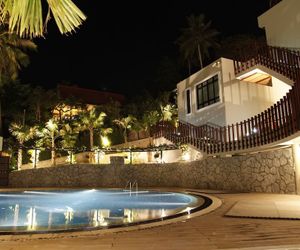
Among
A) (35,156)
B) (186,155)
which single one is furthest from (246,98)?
(35,156)

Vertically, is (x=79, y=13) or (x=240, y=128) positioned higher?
(x=240, y=128)

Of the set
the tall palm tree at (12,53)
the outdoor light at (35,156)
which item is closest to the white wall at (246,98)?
the outdoor light at (35,156)

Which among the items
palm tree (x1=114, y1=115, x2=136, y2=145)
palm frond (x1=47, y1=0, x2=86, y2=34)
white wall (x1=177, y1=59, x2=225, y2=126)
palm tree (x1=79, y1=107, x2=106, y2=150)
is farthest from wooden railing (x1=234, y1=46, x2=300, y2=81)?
palm tree (x1=79, y1=107, x2=106, y2=150)

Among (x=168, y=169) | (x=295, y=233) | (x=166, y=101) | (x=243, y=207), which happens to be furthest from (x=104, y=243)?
(x=166, y=101)

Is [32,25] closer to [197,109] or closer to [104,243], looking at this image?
[104,243]

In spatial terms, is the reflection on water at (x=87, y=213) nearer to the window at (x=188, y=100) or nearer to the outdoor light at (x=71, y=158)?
the outdoor light at (x=71, y=158)

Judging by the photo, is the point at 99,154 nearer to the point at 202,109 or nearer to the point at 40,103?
the point at 202,109

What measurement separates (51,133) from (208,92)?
47.3 ft

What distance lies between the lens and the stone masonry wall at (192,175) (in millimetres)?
12445

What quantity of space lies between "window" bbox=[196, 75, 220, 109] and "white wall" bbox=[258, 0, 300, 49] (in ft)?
13.6

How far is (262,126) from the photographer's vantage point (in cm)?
1329

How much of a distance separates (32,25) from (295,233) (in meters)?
5.01

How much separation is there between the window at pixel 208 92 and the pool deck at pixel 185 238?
14.9 m

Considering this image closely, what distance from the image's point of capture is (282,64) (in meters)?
15.0
